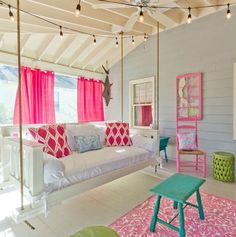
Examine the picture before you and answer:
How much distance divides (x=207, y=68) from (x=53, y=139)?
10.2ft

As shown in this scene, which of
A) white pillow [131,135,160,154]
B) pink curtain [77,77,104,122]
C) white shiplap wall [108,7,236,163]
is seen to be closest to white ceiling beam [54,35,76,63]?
pink curtain [77,77,104,122]

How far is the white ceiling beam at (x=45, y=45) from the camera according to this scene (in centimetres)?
401

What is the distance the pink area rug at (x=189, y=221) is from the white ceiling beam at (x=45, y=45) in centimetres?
354

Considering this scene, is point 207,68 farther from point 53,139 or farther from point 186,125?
point 53,139

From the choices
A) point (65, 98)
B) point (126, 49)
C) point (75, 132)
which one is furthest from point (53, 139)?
point (126, 49)

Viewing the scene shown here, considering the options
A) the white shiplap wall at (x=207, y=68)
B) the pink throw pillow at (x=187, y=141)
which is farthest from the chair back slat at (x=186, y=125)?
the pink throw pillow at (x=187, y=141)

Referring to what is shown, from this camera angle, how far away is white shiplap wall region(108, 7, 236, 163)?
356cm

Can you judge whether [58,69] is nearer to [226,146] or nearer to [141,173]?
[141,173]

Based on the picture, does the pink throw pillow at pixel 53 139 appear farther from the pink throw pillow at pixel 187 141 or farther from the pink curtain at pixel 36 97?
the pink throw pillow at pixel 187 141

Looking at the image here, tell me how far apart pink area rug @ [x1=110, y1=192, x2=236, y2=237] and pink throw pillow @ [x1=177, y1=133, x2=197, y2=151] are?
1.22 m

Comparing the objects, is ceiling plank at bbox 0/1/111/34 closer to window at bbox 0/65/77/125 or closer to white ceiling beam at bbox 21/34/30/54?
white ceiling beam at bbox 21/34/30/54

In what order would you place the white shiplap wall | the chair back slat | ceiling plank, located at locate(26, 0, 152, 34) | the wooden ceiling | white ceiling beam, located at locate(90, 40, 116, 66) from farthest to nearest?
white ceiling beam, located at locate(90, 40, 116, 66)
the chair back slat
the white shiplap wall
the wooden ceiling
ceiling plank, located at locate(26, 0, 152, 34)

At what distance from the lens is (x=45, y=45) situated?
4.15 metres

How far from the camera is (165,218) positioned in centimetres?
217
